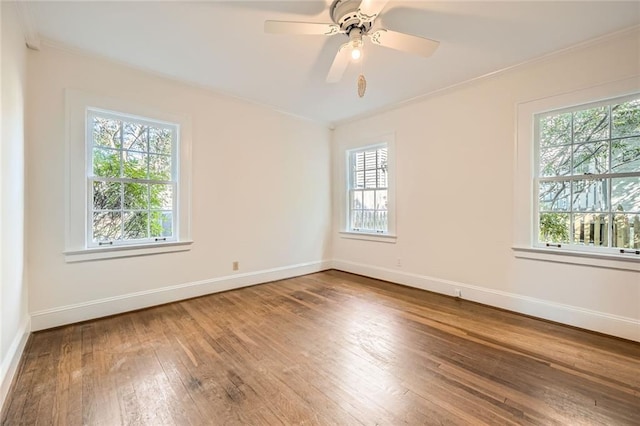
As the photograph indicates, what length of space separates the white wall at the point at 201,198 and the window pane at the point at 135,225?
261mm

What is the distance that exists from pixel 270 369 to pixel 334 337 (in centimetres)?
67

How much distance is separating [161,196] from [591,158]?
4.52 m

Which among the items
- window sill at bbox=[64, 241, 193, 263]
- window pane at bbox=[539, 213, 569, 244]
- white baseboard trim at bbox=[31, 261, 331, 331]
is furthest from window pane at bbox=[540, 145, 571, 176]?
window sill at bbox=[64, 241, 193, 263]

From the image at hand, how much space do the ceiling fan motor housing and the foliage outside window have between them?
6.92 feet

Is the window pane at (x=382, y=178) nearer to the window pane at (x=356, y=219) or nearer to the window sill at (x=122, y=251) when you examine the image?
the window pane at (x=356, y=219)

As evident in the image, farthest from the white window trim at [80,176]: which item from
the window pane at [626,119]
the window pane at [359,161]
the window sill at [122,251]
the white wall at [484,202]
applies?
the window pane at [626,119]

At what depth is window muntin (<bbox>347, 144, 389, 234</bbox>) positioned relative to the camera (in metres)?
4.36

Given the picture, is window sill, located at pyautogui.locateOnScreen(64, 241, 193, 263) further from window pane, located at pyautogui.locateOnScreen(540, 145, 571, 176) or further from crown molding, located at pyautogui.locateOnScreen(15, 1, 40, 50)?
window pane, located at pyautogui.locateOnScreen(540, 145, 571, 176)

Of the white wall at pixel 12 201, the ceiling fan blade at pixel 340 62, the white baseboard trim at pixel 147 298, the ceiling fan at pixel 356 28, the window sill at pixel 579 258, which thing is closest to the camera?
the white wall at pixel 12 201

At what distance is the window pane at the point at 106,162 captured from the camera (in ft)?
9.38

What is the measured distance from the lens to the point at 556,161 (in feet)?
9.17

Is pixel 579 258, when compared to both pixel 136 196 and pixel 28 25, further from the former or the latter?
pixel 28 25

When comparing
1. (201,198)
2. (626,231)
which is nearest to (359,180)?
(201,198)

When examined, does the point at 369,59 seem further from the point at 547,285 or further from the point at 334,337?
the point at 547,285
